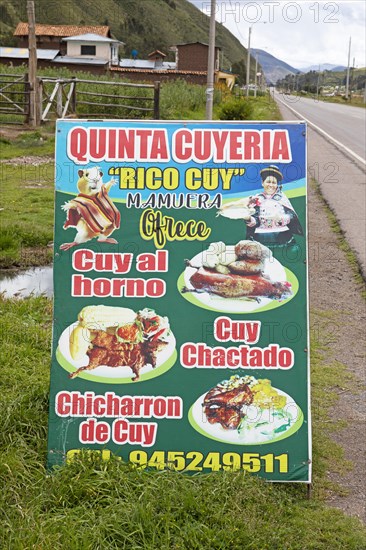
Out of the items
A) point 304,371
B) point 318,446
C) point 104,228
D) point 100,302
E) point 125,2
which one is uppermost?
point 125,2

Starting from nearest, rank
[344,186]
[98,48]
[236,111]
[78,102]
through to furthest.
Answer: [344,186] → [78,102] → [236,111] → [98,48]

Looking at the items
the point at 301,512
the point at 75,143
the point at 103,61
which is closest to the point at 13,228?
the point at 75,143

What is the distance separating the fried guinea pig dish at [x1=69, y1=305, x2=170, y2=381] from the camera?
412 centimetres

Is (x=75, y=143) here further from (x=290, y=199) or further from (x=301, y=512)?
(x=301, y=512)

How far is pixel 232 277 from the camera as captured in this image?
4160 mm

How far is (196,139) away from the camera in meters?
4.18

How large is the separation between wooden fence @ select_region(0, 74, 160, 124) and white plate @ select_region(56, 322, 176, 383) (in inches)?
818

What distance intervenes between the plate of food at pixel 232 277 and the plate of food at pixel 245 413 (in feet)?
1.22

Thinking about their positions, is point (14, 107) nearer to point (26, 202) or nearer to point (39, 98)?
point (39, 98)

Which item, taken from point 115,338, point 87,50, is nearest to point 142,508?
point 115,338

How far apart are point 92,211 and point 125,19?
150 meters

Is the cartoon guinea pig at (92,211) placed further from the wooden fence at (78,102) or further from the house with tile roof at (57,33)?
the house with tile roof at (57,33)

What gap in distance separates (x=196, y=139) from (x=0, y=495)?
1905 mm

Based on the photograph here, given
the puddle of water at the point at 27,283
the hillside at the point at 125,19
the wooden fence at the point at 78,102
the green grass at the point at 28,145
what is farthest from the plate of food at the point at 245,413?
the hillside at the point at 125,19
